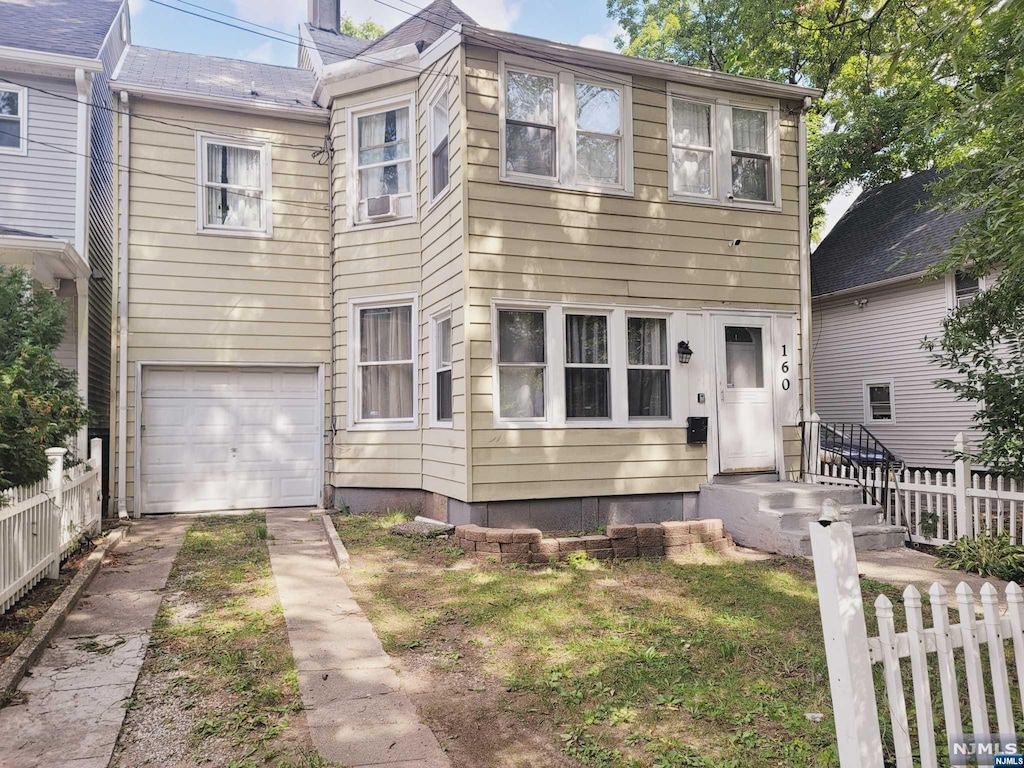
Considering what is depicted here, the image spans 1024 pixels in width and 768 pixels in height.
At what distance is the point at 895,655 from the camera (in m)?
2.56

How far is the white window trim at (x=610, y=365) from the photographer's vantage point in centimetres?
792

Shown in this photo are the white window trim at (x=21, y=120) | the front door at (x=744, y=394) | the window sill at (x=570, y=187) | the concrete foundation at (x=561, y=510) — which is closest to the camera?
the concrete foundation at (x=561, y=510)

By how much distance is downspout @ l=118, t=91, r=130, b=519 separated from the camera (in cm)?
970

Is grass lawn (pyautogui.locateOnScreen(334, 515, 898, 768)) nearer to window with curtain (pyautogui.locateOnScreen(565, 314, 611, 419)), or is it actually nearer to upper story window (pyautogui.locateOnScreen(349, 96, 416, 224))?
window with curtain (pyautogui.locateOnScreen(565, 314, 611, 419))

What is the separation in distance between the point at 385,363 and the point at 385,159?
295cm

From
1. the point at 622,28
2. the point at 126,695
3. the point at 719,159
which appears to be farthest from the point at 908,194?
the point at 126,695

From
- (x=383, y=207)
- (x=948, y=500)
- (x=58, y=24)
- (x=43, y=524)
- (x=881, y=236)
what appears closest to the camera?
(x=43, y=524)

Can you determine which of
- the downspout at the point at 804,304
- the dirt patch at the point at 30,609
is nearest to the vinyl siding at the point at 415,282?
the dirt patch at the point at 30,609

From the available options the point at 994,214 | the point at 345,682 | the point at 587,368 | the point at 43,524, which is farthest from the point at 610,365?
the point at 43,524

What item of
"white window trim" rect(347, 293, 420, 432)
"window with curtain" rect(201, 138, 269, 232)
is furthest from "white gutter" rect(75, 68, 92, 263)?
"white window trim" rect(347, 293, 420, 432)

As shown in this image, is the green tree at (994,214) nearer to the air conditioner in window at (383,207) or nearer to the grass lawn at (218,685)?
the grass lawn at (218,685)

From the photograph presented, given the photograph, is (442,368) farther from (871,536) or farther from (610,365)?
(871,536)

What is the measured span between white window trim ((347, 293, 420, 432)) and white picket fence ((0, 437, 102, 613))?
10.8ft

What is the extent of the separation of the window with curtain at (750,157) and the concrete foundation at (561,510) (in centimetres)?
424
